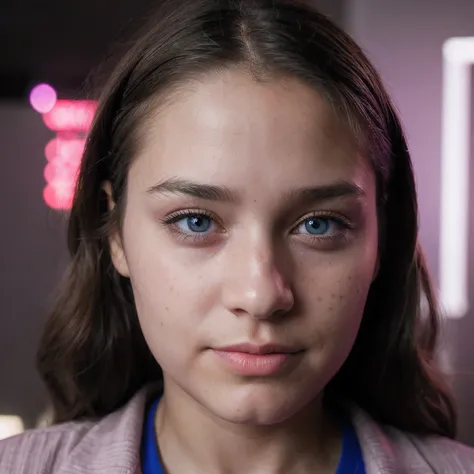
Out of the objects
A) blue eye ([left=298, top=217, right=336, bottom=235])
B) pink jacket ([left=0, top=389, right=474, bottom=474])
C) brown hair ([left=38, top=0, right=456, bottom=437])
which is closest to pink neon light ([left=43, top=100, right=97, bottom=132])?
brown hair ([left=38, top=0, right=456, bottom=437])

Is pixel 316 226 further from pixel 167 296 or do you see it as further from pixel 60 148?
pixel 60 148

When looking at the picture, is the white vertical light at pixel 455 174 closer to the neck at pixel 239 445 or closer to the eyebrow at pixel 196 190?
the neck at pixel 239 445

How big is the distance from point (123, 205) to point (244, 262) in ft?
0.62

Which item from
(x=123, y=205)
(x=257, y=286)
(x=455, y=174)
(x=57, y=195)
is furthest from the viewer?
(x=57, y=195)

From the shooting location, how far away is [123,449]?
860 mm

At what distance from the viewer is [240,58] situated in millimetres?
782

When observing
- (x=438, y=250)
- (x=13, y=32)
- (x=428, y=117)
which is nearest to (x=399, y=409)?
(x=438, y=250)

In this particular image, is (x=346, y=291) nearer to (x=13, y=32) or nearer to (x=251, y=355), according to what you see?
(x=251, y=355)

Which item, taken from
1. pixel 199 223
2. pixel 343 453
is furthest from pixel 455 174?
pixel 199 223

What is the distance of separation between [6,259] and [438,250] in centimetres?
94

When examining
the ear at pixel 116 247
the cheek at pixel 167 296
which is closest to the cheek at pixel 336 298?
the cheek at pixel 167 296

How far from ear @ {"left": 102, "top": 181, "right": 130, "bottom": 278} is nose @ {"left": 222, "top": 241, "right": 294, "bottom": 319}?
0.64 feet

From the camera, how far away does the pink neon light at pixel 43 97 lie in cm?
164

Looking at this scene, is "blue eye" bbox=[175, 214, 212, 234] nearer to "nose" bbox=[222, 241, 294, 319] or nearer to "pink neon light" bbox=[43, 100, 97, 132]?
"nose" bbox=[222, 241, 294, 319]
